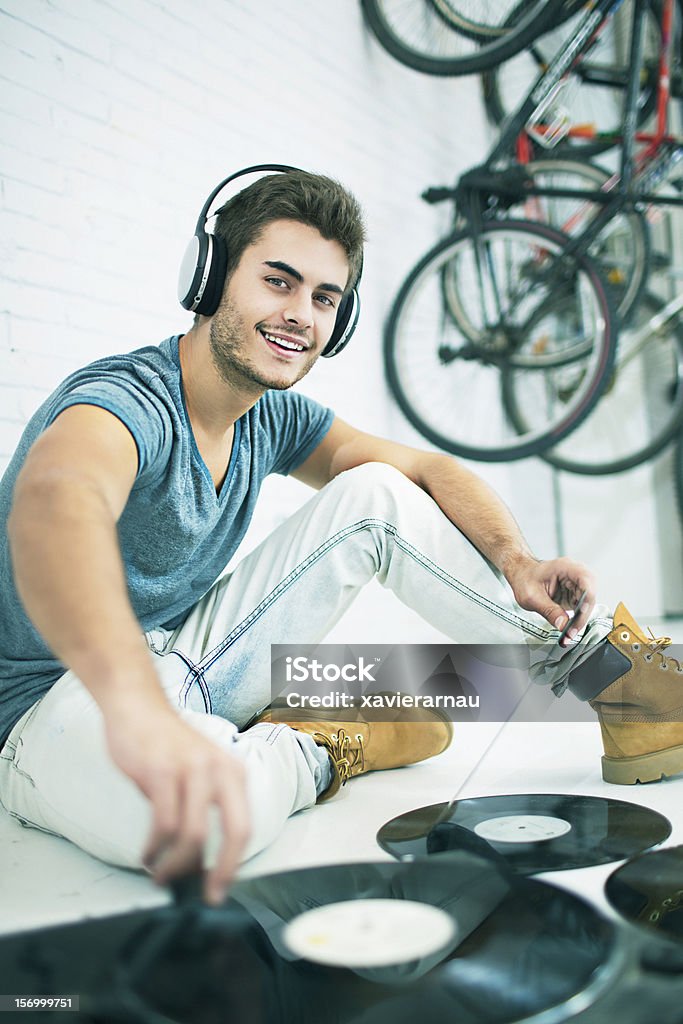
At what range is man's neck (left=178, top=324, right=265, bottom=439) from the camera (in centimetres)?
119

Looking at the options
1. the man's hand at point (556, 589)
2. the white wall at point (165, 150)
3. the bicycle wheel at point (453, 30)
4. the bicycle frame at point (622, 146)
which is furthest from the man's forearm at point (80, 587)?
the bicycle wheel at point (453, 30)

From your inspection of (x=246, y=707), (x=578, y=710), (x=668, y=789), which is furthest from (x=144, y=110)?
(x=668, y=789)

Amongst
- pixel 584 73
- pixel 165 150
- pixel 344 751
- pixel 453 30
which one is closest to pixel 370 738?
pixel 344 751

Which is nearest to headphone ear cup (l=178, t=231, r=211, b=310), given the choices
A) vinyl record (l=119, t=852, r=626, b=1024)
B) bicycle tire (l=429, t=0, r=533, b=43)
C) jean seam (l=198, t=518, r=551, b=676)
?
jean seam (l=198, t=518, r=551, b=676)

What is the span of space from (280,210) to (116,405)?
472 mm

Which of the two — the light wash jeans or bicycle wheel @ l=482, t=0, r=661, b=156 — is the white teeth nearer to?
the light wash jeans

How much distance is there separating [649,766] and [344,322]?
30.8 inches

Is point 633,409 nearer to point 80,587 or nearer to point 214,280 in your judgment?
point 214,280

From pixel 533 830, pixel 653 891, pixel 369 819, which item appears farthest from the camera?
pixel 369 819

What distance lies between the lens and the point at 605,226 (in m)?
2.36

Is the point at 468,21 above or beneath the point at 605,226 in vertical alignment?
above

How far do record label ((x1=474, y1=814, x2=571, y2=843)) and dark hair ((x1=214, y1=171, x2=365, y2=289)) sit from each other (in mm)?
821

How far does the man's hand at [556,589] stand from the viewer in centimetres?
105

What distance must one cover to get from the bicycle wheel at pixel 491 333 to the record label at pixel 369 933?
189 cm
